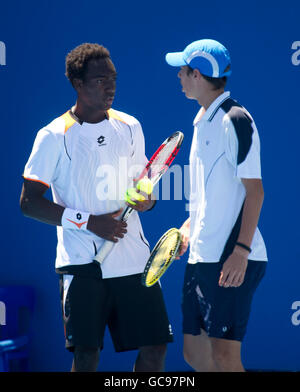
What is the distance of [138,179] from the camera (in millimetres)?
4188

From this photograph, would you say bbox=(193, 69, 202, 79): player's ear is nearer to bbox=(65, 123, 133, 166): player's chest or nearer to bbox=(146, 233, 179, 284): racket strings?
bbox=(65, 123, 133, 166): player's chest

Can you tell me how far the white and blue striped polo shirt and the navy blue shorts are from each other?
0.06 m

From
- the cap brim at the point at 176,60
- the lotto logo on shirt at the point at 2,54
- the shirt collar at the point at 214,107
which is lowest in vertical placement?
the shirt collar at the point at 214,107

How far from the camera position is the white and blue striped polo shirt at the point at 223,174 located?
12.1 feet

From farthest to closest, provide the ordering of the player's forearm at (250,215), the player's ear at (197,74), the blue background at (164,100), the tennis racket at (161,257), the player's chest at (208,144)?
the blue background at (164,100) < the tennis racket at (161,257) < the player's ear at (197,74) < the player's chest at (208,144) < the player's forearm at (250,215)

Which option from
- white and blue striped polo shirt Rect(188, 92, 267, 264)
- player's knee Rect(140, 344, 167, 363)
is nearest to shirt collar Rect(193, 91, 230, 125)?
white and blue striped polo shirt Rect(188, 92, 267, 264)

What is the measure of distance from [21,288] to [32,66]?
1.55 m

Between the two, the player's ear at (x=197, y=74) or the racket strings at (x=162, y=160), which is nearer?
the player's ear at (x=197, y=74)

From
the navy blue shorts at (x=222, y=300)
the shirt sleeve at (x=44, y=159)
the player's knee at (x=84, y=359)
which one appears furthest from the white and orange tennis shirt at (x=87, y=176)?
the navy blue shorts at (x=222, y=300)

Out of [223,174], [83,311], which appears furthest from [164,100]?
[83,311]

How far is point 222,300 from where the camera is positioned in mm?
3748

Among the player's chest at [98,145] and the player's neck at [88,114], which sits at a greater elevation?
the player's neck at [88,114]

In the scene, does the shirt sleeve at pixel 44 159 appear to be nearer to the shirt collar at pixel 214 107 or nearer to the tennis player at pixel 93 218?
the tennis player at pixel 93 218
